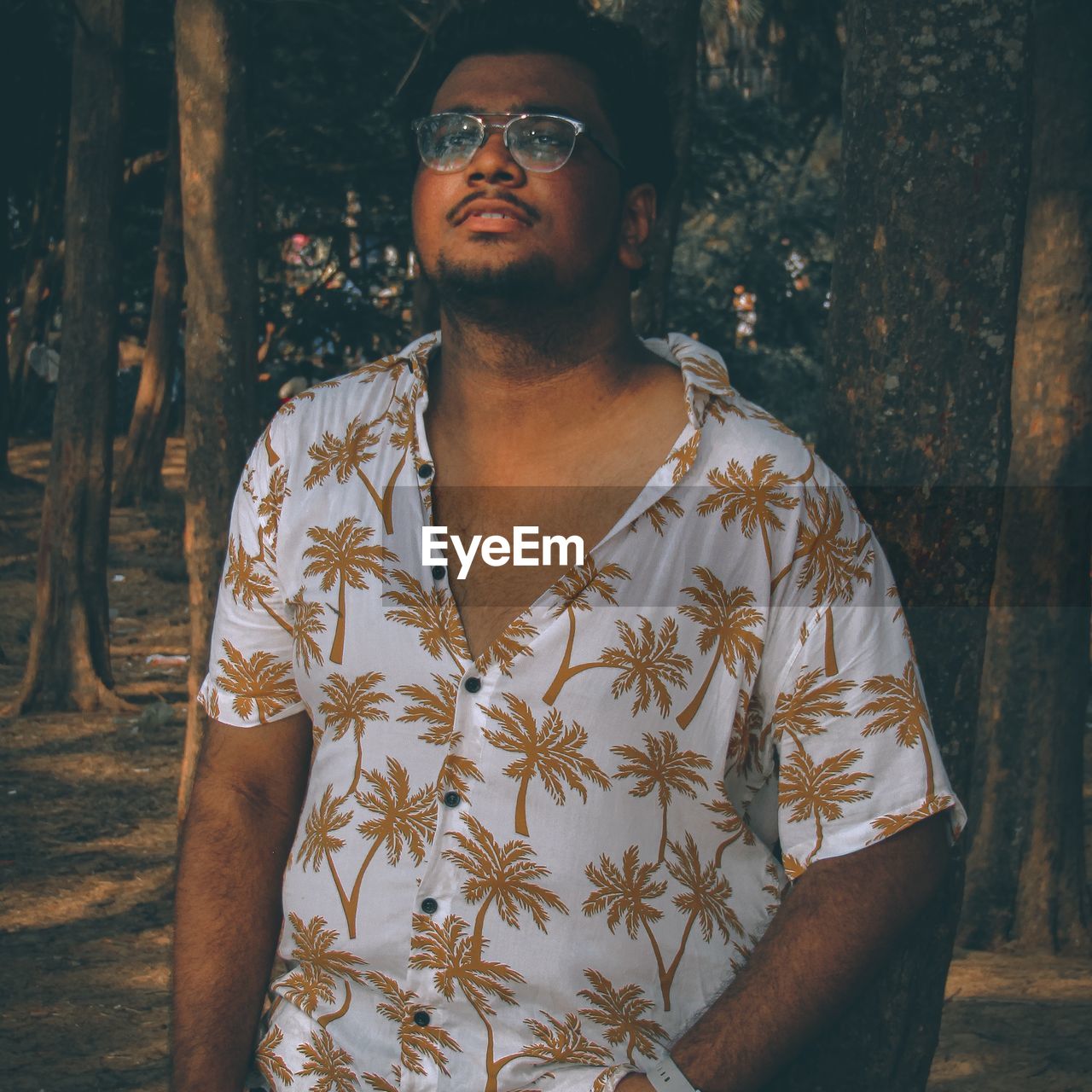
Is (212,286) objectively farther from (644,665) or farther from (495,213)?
(644,665)

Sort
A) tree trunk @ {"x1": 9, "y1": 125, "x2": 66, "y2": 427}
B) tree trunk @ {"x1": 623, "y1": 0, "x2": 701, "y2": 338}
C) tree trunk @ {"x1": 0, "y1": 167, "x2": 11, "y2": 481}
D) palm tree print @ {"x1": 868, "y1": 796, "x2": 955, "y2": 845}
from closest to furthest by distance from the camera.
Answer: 1. palm tree print @ {"x1": 868, "y1": 796, "x2": 955, "y2": 845}
2. tree trunk @ {"x1": 623, "y1": 0, "x2": 701, "y2": 338}
3. tree trunk @ {"x1": 0, "y1": 167, "x2": 11, "y2": 481}
4. tree trunk @ {"x1": 9, "y1": 125, "x2": 66, "y2": 427}

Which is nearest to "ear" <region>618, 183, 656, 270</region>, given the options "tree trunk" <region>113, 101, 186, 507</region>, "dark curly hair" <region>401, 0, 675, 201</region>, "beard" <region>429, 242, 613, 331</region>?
"dark curly hair" <region>401, 0, 675, 201</region>

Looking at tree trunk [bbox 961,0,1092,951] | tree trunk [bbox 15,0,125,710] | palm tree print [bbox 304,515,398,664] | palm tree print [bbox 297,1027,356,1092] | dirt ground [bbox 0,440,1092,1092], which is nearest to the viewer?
palm tree print [bbox 297,1027,356,1092]

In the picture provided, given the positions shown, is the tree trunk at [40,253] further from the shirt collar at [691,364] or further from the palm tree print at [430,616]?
the palm tree print at [430,616]

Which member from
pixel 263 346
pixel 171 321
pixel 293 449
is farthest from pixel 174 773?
pixel 263 346

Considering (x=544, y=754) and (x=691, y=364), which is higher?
(x=691, y=364)

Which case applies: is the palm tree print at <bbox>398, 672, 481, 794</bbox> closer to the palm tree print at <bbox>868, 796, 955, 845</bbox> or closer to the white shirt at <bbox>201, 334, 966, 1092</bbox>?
the white shirt at <bbox>201, 334, 966, 1092</bbox>

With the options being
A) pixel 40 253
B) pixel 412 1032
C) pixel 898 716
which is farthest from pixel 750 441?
pixel 40 253

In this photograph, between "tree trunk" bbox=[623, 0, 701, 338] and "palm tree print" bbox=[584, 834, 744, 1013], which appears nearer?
"palm tree print" bbox=[584, 834, 744, 1013]

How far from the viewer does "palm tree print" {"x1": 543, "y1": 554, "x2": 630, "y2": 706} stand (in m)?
2.18

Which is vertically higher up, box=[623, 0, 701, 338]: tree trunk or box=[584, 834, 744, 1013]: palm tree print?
box=[623, 0, 701, 338]: tree trunk

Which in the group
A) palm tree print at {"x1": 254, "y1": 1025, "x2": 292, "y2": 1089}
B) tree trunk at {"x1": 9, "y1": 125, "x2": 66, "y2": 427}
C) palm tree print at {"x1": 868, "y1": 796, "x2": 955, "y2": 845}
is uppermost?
tree trunk at {"x1": 9, "y1": 125, "x2": 66, "y2": 427}

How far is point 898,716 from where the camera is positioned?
2.13 metres

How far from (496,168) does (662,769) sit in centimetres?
91
